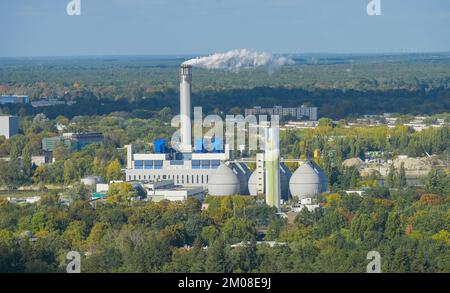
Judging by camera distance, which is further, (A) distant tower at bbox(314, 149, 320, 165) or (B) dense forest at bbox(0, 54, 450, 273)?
(A) distant tower at bbox(314, 149, 320, 165)

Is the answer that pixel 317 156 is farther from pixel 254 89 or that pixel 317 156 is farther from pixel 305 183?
pixel 254 89

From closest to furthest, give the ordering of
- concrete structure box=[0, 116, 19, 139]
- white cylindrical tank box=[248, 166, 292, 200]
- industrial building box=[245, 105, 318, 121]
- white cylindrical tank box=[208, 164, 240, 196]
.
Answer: white cylindrical tank box=[248, 166, 292, 200] < white cylindrical tank box=[208, 164, 240, 196] < concrete structure box=[0, 116, 19, 139] < industrial building box=[245, 105, 318, 121]

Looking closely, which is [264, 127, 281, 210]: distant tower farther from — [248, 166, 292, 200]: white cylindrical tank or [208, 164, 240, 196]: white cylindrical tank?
[208, 164, 240, 196]: white cylindrical tank

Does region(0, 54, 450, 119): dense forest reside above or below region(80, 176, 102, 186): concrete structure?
below

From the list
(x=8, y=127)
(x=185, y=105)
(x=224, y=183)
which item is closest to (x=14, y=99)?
(x=8, y=127)

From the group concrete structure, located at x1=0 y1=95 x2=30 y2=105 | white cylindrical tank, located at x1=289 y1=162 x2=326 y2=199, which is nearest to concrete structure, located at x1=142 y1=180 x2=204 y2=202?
white cylindrical tank, located at x1=289 y1=162 x2=326 y2=199

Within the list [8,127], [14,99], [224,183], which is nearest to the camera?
[224,183]
